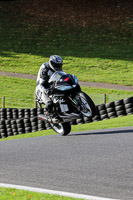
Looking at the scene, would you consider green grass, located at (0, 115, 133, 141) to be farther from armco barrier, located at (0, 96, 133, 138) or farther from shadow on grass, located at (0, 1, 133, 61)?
shadow on grass, located at (0, 1, 133, 61)

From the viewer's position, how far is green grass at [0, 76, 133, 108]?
2759 cm

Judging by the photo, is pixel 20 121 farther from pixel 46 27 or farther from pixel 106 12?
pixel 106 12

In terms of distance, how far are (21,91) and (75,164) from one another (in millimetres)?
23764

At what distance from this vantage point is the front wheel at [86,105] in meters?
10.9

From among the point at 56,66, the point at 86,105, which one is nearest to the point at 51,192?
the point at 86,105

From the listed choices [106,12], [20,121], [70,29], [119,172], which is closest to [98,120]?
[20,121]

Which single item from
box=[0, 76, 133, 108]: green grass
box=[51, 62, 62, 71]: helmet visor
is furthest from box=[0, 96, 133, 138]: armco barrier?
box=[0, 76, 133, 108]: green grass

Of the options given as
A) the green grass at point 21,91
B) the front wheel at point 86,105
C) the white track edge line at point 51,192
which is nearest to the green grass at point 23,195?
the white track edge line at point 51,192

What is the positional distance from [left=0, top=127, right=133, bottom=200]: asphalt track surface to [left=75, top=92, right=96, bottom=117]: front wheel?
693 millimetres

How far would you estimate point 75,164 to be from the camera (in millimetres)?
8281

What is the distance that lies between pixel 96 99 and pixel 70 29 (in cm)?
3380

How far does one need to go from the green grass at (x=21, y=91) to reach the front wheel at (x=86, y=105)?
14.8 m

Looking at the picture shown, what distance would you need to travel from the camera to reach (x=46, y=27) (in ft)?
182

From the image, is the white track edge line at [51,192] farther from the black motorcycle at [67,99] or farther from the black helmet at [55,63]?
the black helmet at [55,63]
